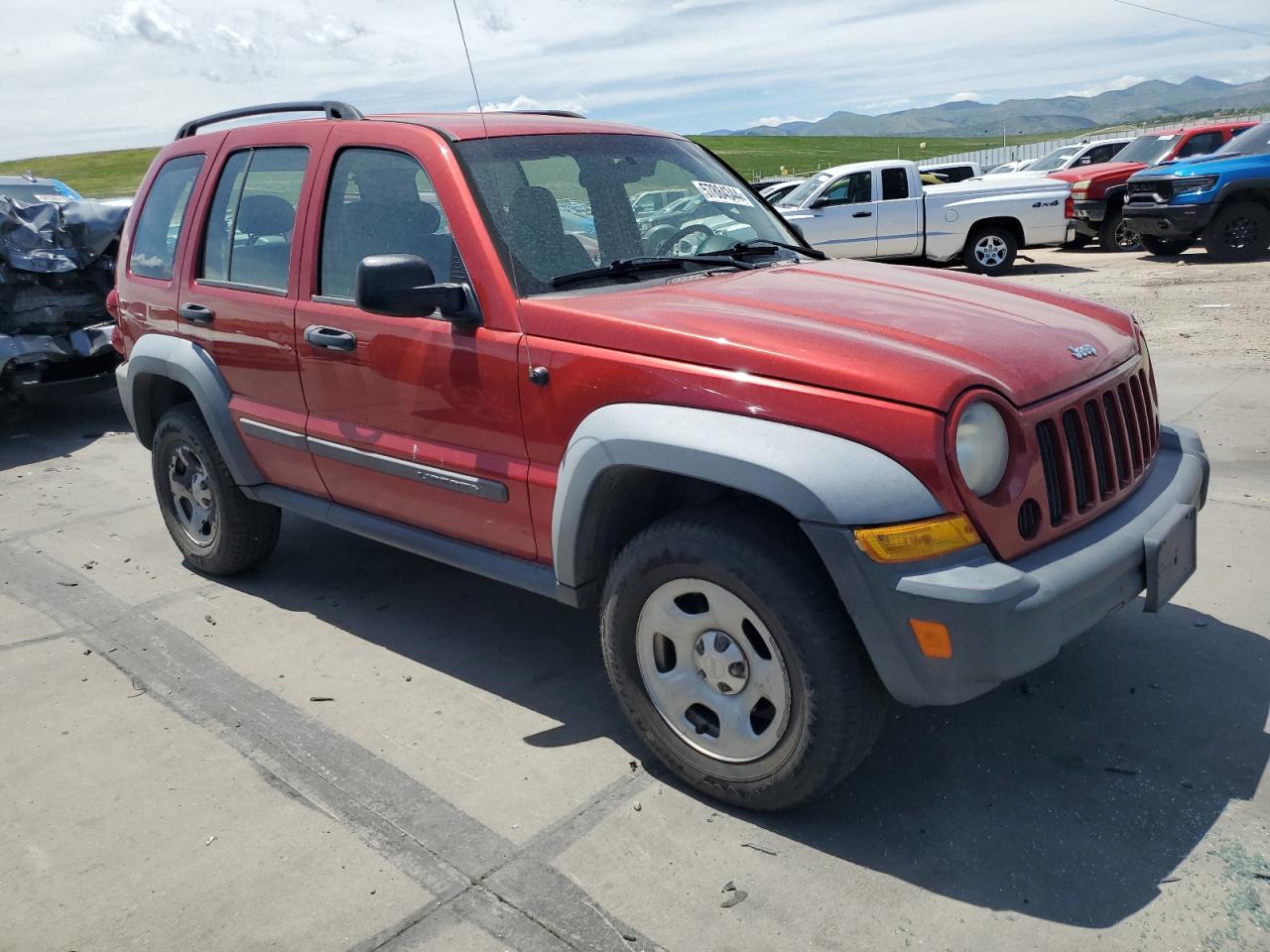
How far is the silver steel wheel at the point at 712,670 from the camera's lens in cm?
286

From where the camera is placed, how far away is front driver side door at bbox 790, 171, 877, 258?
15633 millimetres

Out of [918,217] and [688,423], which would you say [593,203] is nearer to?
[688,423]

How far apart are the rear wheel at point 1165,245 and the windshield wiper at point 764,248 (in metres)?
12.8

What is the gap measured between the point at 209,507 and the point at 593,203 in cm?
245

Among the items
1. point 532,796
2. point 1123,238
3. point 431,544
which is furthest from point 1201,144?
point 532,796

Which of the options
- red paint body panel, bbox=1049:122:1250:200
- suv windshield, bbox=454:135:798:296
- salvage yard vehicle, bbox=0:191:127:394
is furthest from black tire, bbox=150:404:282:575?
red paint body panel, bbox=1049:122:1250:200

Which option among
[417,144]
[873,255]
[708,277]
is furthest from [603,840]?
[873,255]

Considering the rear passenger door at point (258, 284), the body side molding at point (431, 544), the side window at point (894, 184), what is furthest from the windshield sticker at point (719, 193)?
the side window at point (894, 184)

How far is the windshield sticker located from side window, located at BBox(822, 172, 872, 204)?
11.9 metres

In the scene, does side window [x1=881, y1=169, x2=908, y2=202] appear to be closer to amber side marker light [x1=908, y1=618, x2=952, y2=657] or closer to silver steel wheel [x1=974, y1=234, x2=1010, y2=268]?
silver steel wheel [x1=974, y1=234, x2=1010, y2=268]

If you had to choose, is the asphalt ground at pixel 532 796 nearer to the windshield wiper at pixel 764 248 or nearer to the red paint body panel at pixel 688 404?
the red paint body panel at pixel 688 404

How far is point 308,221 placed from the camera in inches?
158

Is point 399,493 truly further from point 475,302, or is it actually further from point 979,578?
point 979,578

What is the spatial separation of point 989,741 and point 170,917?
2.37 metres
